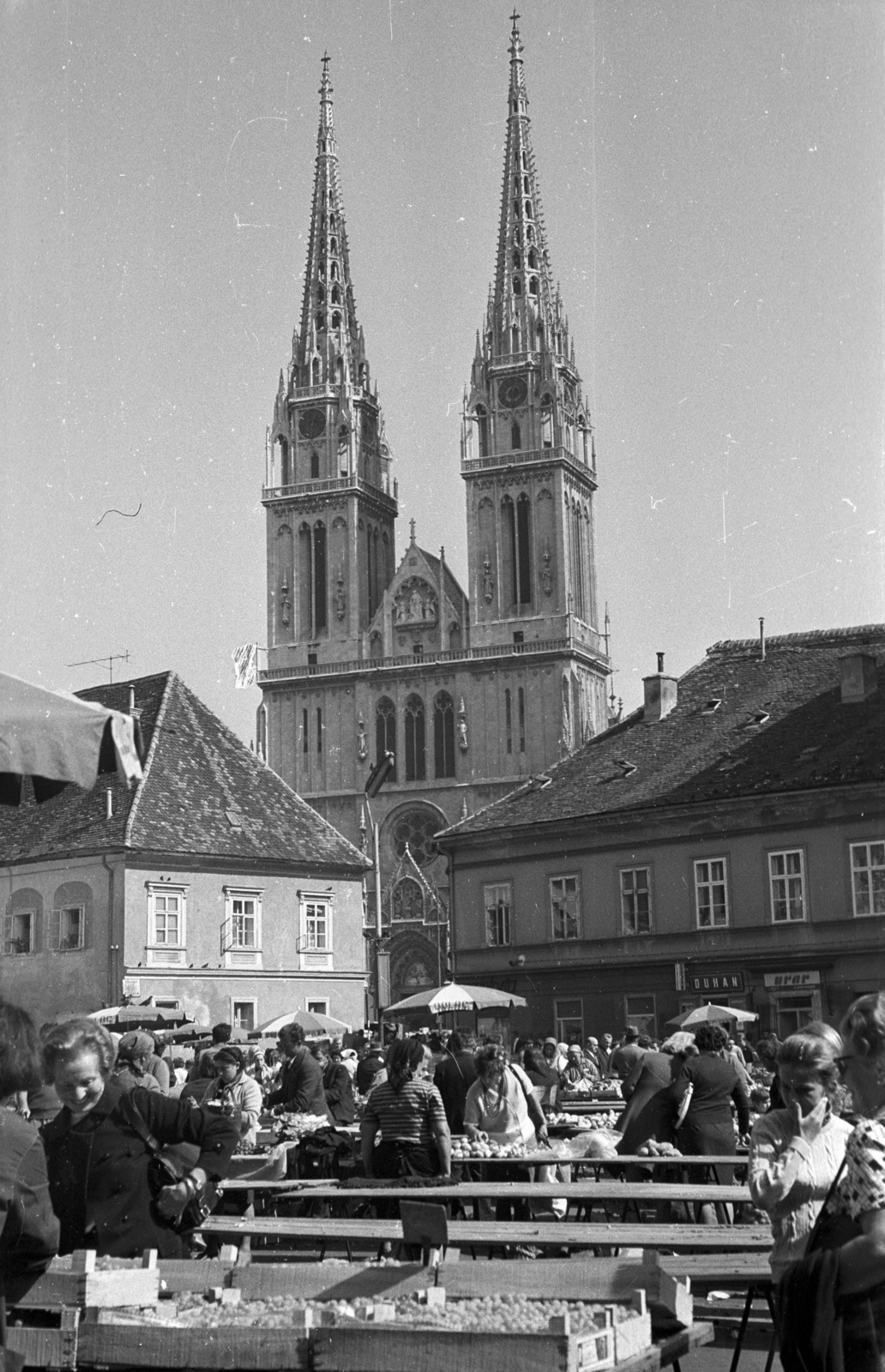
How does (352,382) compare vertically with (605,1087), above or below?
above

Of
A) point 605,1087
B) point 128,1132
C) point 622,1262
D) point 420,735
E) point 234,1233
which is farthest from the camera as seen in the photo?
point 420,735

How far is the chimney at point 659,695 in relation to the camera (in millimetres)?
44125

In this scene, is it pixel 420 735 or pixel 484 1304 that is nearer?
pixel 484 1304

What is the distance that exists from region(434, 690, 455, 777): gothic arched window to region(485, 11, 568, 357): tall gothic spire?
19805mm

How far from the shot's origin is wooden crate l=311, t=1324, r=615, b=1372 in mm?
4664

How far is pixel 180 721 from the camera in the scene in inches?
1896

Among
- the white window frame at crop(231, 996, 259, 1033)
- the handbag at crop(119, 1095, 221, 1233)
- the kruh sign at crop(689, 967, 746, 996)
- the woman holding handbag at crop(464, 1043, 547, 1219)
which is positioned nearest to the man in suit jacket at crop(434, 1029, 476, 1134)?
the woman holding handbag at crop(464, 1043, 547, 1219)

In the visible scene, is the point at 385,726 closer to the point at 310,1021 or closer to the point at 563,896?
the point at 563,896

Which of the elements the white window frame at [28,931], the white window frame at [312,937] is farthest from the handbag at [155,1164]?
the white window frame at [312,937]

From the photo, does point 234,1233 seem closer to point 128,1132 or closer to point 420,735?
point 128,1132

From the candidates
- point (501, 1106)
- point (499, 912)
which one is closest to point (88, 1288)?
point (501, 1106)

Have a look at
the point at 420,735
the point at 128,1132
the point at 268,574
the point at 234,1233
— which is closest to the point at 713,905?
the point at 234,1233

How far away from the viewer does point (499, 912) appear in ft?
142

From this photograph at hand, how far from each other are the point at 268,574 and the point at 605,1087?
74655mm
